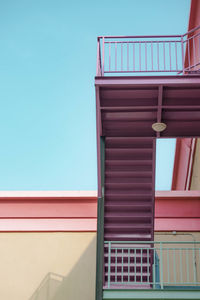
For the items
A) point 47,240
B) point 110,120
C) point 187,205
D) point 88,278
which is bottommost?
point 88,278

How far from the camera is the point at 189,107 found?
9.90 m

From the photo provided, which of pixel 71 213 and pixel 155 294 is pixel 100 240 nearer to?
pixel 155 294

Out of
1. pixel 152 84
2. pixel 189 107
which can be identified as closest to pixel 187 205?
pixel 189 107

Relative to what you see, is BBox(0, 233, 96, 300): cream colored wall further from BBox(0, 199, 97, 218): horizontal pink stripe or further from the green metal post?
the green metal post

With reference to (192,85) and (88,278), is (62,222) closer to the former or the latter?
(88,278)

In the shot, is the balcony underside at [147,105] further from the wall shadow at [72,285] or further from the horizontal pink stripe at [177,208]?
the wall shadow at [72,285]

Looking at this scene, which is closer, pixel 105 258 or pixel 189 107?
pixel 189 107

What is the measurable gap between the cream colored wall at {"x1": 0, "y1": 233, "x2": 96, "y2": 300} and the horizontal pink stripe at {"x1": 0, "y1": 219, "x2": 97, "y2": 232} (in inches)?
6.5

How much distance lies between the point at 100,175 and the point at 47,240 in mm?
3361

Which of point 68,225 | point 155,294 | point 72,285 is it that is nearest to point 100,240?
point 155,294

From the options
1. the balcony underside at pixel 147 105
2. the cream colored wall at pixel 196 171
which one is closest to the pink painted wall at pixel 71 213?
the cream colored wall at pixel 196 171

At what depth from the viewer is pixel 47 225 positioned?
42.8ft

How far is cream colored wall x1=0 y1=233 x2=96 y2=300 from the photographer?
12.1m

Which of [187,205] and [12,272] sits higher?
[187,205]
